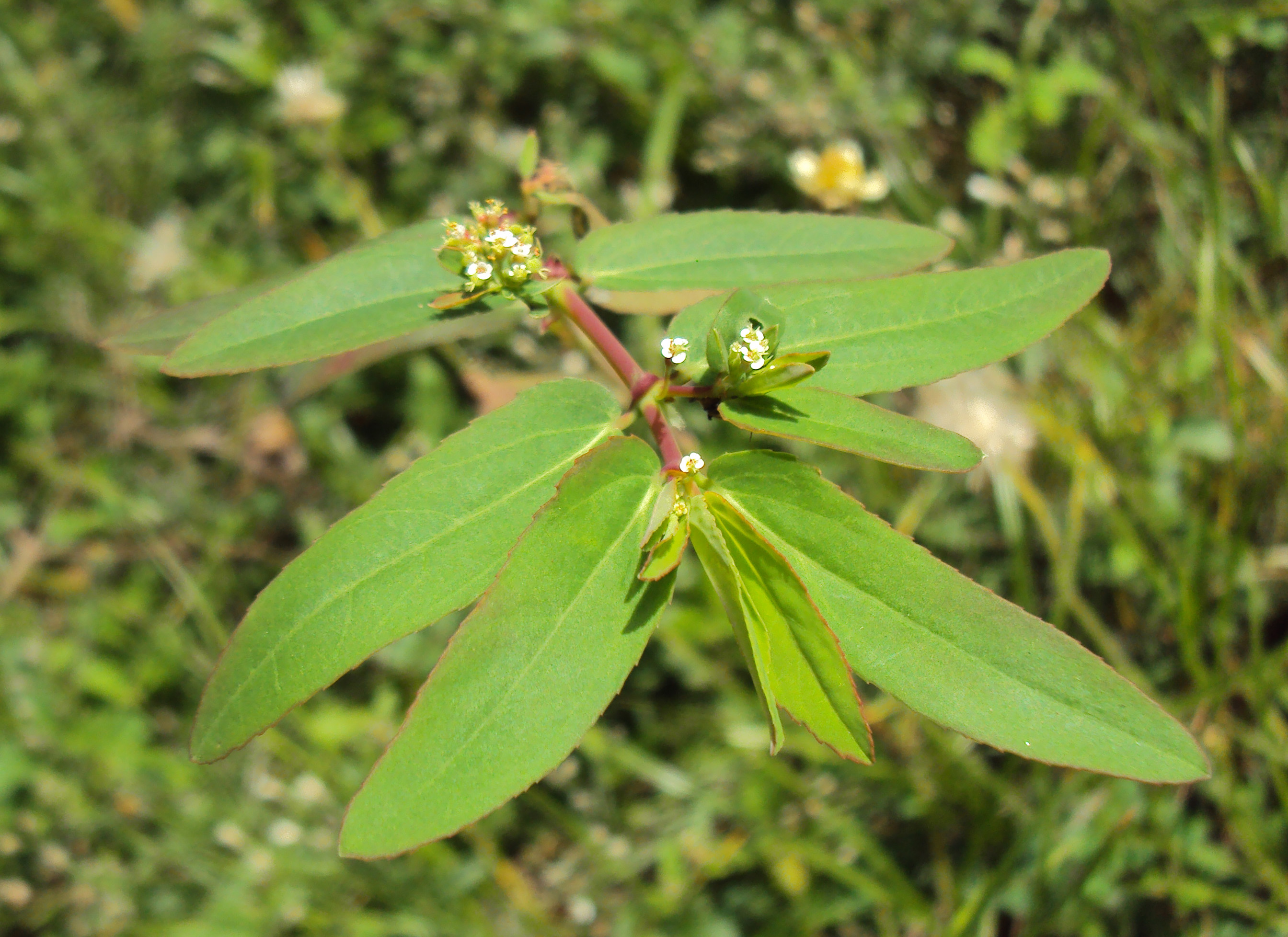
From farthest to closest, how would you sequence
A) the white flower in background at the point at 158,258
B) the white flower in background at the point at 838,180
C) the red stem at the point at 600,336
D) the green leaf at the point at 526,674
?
the white flower in background at the point at 158,258 < the white flower in background at the point at 838,180 < the red stem at the point at 600,336 < the green leaf at the point at 526,674

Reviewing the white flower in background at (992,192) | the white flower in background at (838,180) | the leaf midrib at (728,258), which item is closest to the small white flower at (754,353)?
the leaf midrib at (728,258)

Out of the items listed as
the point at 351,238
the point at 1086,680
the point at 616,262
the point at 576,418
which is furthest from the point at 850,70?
the point at 1086,680

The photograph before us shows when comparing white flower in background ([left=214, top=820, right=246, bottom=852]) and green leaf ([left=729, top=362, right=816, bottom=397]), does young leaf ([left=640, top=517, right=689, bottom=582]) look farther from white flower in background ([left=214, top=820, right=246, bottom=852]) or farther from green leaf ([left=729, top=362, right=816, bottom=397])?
white flower in background ([left=214, top=820, right=246, bottom=852])

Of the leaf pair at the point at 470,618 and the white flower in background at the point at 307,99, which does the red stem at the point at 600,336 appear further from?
the white flower in background at the point at 307,99

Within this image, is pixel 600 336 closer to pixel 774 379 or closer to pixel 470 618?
pixel 774 379

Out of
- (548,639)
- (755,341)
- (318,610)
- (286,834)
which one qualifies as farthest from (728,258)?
(286,834)
